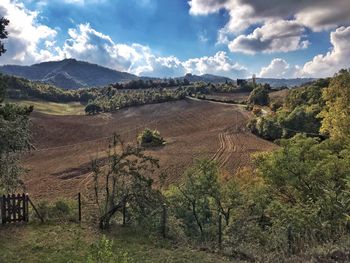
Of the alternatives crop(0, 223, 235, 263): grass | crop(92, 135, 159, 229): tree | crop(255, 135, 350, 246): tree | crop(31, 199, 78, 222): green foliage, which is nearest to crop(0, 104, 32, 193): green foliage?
crop(31, 199, 78, 222): green foliage

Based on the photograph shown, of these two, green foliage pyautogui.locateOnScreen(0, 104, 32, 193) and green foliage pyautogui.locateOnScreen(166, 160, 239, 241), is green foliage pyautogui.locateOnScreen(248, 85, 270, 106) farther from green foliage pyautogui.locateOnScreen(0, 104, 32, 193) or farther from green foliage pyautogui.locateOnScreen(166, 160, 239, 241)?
green foliage pyautogui.locateOnScreen(0, 104, 32, 193)

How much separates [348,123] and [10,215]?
28.2 m

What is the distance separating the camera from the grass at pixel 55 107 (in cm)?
10388

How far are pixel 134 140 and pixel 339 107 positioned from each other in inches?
1509

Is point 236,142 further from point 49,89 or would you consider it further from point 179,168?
point 49,89

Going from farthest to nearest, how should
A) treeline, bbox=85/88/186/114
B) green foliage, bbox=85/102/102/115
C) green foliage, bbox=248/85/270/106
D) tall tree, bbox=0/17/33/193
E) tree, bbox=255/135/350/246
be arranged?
treeline, bbox=85/88/186/114, green foliage, bbox=85/102/102/115, green foliage, bbox=248/85/270/106, tree, bbox=255/135/350/246, tall tree, bbox=0/17/33/193

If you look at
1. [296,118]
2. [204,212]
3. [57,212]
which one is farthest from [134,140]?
[57,212]

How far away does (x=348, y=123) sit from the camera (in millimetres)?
33562

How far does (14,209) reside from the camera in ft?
50.2

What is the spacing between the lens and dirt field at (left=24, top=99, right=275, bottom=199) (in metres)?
44.5

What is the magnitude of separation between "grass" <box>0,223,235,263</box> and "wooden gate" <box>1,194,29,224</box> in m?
0.55

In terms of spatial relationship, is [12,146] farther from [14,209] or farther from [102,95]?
[102,95]

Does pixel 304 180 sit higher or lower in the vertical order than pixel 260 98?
lower

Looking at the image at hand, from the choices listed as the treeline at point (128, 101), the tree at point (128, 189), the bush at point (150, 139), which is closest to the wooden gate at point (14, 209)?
the tree at point (128, 189)
